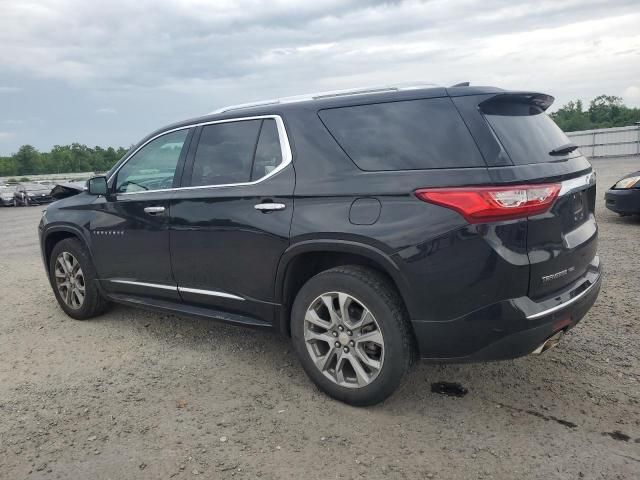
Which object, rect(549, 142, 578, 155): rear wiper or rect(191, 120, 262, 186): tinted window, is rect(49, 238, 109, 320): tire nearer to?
rect(191, 120, 262, 186): tinted window

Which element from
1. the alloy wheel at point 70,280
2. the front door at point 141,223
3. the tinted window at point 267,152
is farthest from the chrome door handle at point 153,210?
the alloy wheel at point 70,280

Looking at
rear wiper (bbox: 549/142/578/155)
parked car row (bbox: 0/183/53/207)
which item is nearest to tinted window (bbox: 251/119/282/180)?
rear wiper (bbox: 549/142/578/155)

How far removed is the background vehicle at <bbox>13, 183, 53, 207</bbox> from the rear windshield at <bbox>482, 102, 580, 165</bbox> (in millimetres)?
28582

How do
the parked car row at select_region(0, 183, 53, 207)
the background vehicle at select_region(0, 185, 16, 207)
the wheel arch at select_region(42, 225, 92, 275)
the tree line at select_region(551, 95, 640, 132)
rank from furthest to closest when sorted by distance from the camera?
the tree line at select_region(551, 95, 640, 132) < the parked car row at select_region(0, 183, 53, 207) < the background vehicle at select_region(0, 185, 16, 207) < the wheel arch at select_region(42, 225, 92, 275)

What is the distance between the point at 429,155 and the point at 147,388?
2419mm

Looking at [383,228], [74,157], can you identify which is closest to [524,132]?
[383,228]

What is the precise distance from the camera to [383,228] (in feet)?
9.46

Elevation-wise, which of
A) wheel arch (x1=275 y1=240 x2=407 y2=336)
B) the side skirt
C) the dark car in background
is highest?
wheel arch (x1=275 y1=240 x2=407 y2=336)

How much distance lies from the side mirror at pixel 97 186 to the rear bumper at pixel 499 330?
10.1 feet

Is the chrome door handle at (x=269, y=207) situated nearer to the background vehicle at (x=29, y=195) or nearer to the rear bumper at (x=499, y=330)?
the rear bumper at (x=499, y=330)

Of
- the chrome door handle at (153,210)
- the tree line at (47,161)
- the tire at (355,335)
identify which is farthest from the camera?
the tree line at (47,161)

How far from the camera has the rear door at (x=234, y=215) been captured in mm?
3404

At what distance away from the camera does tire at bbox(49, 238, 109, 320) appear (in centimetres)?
485

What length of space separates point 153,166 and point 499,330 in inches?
119
